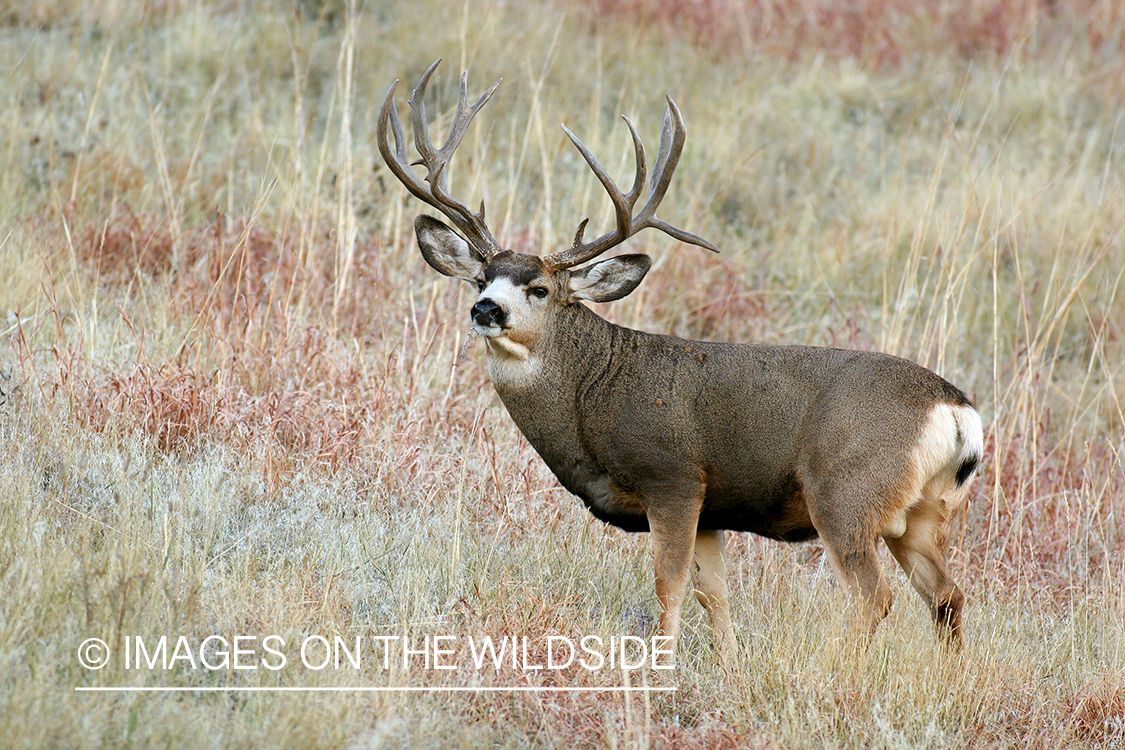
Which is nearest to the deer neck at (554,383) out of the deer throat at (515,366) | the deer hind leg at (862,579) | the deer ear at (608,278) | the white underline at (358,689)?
the deer throat at (515,366)

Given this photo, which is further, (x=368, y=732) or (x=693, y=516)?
(x=693, y=516)

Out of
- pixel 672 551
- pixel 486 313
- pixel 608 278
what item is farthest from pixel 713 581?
pixel 486 313

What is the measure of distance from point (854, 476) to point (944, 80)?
9073mm

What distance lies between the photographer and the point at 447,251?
16.4 ft

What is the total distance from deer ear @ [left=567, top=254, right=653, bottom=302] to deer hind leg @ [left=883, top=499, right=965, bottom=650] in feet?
4.88

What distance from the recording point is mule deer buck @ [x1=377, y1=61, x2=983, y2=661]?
433 centimetres

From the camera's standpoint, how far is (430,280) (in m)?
7.66

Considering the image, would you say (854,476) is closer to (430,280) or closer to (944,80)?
(430,280)

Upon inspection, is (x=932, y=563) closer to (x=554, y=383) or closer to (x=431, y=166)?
(x=554, y=383)

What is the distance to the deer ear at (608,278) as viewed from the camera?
4.84 m

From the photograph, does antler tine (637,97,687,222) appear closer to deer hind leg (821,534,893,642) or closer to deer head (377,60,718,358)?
deer head (377,60,718,358)

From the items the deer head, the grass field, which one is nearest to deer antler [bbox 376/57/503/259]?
the deer head

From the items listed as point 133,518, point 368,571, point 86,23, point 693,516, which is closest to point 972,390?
point 693,516

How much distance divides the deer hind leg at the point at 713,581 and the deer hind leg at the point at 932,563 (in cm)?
70
